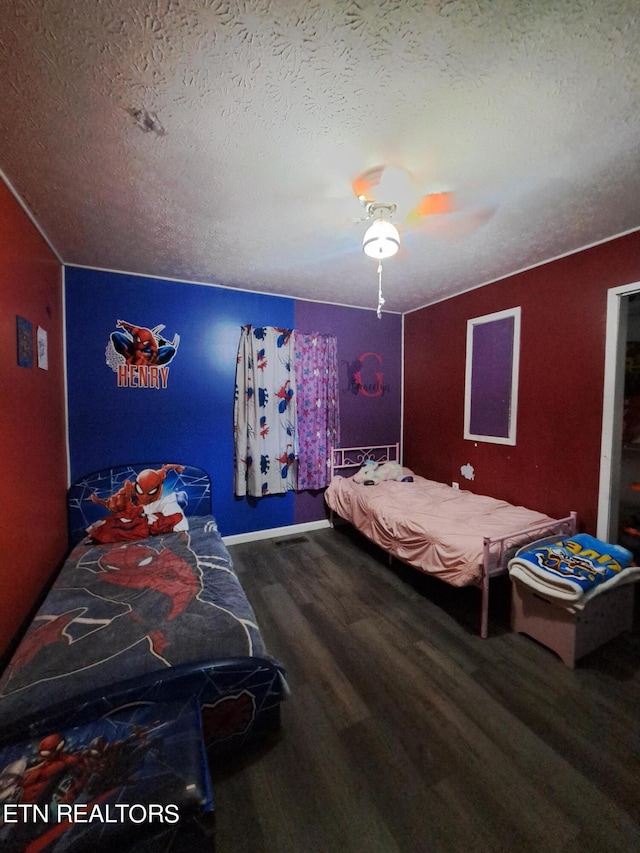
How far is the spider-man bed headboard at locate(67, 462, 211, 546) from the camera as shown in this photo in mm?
2697

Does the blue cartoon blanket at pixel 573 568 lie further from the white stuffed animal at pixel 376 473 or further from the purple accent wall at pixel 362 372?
the purple accent wall at pixel 362 372

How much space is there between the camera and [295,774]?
1.33m


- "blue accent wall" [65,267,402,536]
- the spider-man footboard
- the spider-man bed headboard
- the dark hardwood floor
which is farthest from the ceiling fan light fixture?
the spider-man bed headboard

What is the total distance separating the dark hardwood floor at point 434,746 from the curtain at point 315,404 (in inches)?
64.7

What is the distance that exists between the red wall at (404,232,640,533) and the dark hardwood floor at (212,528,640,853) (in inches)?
41.9

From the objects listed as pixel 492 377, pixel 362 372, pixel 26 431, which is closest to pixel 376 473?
pixel 362 372

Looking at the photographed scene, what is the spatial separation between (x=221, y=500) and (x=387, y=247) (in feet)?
9.18

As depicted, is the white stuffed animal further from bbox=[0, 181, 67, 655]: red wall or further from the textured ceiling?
bbox=[0, 181, 67, 655]: red wall

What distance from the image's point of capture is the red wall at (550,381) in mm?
2357

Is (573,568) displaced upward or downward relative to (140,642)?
upward

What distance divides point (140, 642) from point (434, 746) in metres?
1.40

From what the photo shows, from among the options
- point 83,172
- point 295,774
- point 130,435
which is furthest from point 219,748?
point 83,172

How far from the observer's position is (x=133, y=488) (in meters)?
2.90

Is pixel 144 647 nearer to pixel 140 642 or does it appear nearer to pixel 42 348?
pixel 140 642
